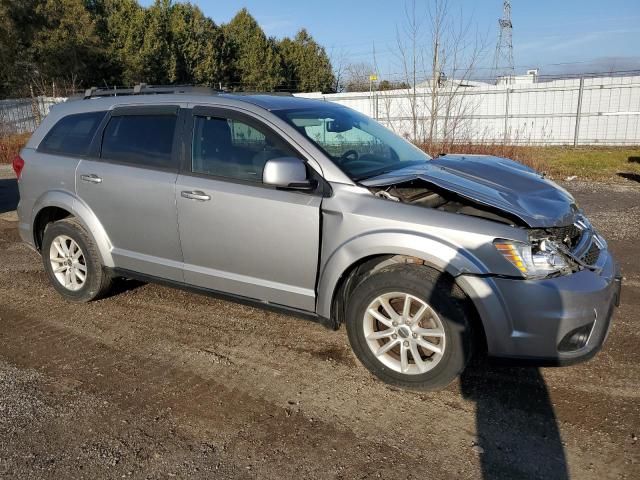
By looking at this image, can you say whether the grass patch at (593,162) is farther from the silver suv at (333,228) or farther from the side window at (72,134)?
the side window at (72,134)

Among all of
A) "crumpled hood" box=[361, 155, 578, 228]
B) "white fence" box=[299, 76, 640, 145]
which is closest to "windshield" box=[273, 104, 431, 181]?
"crumpled hood" box=[361, 155, 578, 228]

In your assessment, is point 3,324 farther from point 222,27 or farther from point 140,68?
point 222,27

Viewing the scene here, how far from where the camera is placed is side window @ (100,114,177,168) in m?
4.13

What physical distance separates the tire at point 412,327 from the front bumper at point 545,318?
179mm

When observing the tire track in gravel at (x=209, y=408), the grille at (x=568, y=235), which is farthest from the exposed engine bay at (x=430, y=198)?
the tire track in gravel at (x=209, y=408)

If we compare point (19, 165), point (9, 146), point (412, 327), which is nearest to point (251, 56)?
point (9, 146)

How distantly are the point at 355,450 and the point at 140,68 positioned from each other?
125 ft

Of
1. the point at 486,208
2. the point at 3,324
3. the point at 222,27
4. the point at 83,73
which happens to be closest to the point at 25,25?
the point at 83,73

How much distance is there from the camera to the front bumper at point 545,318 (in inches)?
114

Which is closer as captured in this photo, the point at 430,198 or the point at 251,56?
the point at 430,198

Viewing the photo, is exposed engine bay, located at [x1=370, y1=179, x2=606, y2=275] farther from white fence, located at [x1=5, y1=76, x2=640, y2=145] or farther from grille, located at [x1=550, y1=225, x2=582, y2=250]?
white fence, located at [x1=5, y1=76, x2=640, y2=145]

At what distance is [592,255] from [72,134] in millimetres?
4304

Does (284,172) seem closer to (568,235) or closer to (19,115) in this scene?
(568,235)

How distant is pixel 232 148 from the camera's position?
387 cm
